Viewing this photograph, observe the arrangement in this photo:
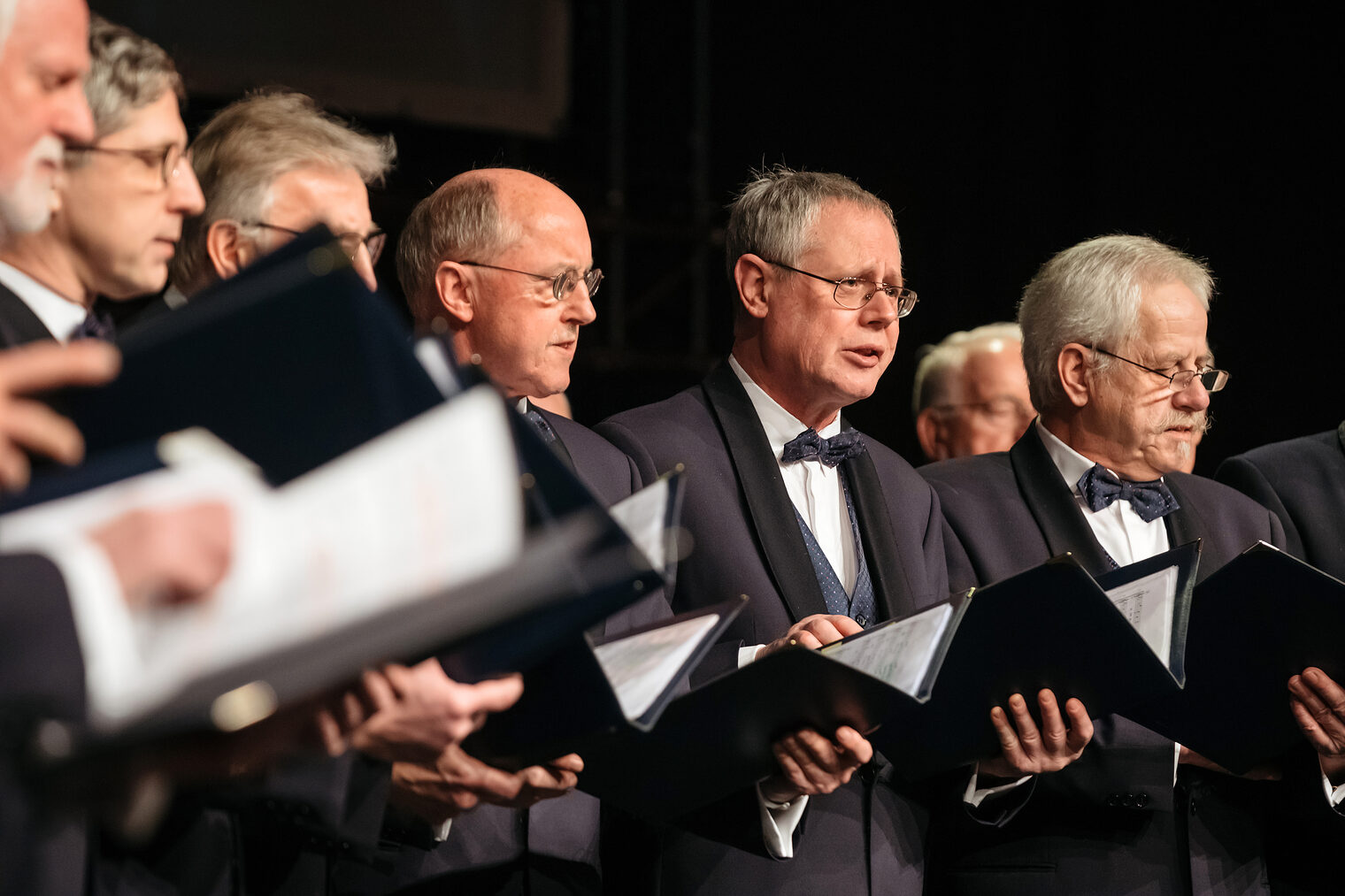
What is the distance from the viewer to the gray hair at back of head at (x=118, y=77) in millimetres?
1657

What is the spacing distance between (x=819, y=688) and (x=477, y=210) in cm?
142

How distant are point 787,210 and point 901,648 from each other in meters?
1.44

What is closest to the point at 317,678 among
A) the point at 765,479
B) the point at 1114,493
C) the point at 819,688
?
the point at 819,688

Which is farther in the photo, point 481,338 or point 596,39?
point 596,39

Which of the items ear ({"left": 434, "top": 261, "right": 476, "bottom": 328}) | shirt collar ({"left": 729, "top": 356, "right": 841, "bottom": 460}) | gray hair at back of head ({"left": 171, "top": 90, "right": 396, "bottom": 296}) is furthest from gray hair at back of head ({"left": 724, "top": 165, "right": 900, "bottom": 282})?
gray hair at back of head ({"left": 171, "top": 90, "right": 396, "bottom": 296})

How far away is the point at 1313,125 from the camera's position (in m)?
5.67

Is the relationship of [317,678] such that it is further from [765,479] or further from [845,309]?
[845,309]

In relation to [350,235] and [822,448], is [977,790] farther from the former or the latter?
[350,235]

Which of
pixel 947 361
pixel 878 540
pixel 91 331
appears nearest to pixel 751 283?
pixel 878 540

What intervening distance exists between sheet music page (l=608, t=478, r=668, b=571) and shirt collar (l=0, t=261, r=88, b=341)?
666 mm

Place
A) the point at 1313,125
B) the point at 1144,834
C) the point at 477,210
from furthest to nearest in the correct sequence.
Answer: the point at 1313,125 → the point at 477,210 → the point at 1144,834

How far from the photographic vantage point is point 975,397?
4633 millimetres

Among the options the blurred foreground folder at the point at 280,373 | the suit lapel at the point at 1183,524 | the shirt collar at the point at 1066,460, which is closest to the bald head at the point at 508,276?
the shirt collar at the point at 1066,460

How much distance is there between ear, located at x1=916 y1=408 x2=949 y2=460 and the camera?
4758mm
